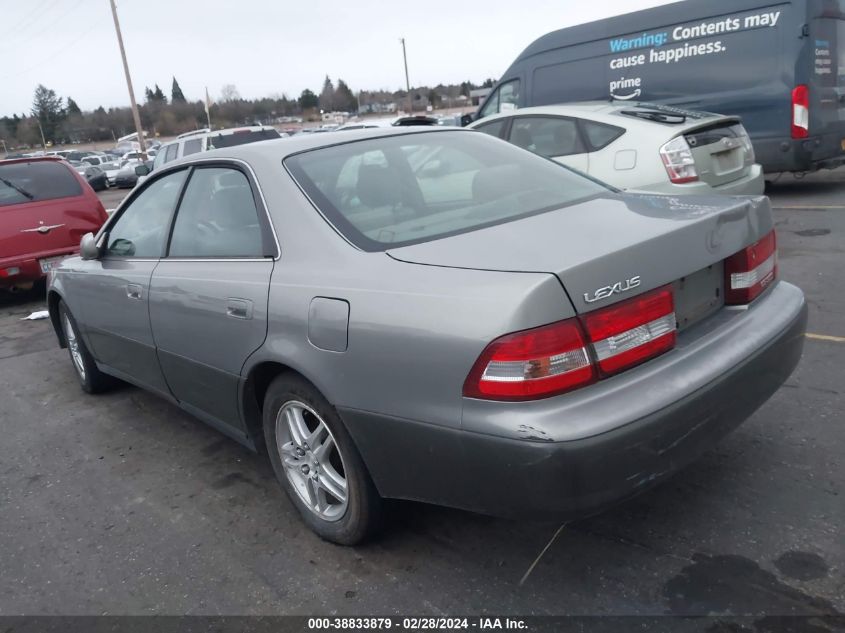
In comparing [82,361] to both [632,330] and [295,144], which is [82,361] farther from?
[632,330]

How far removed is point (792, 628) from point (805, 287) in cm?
386

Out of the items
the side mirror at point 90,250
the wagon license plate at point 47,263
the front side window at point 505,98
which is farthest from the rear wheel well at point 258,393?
the front side window at point 505,98

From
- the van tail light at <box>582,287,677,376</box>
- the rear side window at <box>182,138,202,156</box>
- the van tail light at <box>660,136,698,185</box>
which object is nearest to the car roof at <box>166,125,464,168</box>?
the van tail light at <box>582,287,677,376</box>

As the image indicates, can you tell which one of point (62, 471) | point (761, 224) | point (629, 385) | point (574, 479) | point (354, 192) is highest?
point (354, 192)

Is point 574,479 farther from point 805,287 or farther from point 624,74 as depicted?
point 624,74

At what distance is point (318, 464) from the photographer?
2.76 metres

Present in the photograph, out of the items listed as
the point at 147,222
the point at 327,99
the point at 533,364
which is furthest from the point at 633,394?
the point at 327,99

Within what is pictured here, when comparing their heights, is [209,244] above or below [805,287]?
above

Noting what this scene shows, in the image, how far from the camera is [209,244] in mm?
3270

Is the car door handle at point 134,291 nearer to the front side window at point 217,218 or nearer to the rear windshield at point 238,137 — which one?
the front side window at point 217,218

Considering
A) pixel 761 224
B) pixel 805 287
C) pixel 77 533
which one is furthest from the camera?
pixel 805 287

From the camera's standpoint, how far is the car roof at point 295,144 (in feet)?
10.1

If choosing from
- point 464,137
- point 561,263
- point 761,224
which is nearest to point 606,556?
point 561,263

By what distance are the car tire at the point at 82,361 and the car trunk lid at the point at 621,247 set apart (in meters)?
3.16
